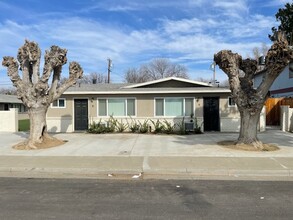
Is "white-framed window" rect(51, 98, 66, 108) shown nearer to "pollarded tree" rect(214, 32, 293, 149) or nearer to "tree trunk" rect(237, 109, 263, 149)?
"pollarded tree" rect(214, 32, 293, 149)

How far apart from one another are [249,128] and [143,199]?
757 centimetres

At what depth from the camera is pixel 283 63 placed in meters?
11.3

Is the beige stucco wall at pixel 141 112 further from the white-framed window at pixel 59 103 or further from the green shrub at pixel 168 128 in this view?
the green shrub at pixel 168 128

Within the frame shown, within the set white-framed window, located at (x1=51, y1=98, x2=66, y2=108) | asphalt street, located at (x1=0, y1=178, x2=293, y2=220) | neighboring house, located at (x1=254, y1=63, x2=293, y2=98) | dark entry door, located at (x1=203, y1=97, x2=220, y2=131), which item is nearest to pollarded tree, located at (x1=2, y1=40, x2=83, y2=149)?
asphalt street, located at (x1=0, y1=178, x2=293, y2=220)

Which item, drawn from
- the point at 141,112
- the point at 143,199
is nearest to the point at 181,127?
the point at 141,112

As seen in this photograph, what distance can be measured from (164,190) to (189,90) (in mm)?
12527

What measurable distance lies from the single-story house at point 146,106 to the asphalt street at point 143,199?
38.2 feet

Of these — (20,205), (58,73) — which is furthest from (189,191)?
(58,73)

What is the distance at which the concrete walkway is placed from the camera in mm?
8594

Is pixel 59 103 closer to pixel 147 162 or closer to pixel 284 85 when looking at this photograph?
pixel 147 162

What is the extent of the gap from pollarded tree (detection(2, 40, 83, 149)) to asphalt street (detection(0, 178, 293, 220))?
18.3 feet

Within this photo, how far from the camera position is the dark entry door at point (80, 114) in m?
20.1

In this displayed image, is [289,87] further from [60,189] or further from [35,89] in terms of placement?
[60,189]

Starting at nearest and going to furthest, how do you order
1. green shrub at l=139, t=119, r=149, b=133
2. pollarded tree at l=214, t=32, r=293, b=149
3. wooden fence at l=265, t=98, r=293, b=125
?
1. pollarded tree at l=214, t=32, r=293, b=149
2. green shrub at l=139, t=119, r=149, b=133
3. wooden fence at l=265, t=98, r=293, b=125
